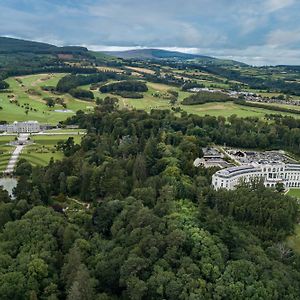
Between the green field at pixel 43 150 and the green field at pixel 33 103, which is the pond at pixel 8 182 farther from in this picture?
the green field at pixel 33 103

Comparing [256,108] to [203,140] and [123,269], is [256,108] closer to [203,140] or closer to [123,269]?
[203,140]

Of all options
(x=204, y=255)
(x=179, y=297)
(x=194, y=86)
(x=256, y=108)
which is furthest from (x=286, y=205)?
(x=194, y=86)

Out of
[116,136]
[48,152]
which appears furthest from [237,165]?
[48,152]

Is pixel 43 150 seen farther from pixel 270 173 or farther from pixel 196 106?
pixel 196 106

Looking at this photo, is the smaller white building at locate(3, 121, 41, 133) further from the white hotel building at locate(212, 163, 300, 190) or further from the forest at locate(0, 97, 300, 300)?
the white hotel building at locate(212, 163, 300, 190)

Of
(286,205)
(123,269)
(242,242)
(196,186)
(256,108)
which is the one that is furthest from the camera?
(256,108)

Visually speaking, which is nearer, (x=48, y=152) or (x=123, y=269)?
(x=123, y=269)

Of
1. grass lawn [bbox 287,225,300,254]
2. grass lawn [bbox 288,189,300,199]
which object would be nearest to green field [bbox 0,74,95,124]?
grass lawn [bbox 288,189,300,199]

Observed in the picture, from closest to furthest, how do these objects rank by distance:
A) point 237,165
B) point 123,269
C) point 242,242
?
point 123,269
point 242,242
point 237,165
